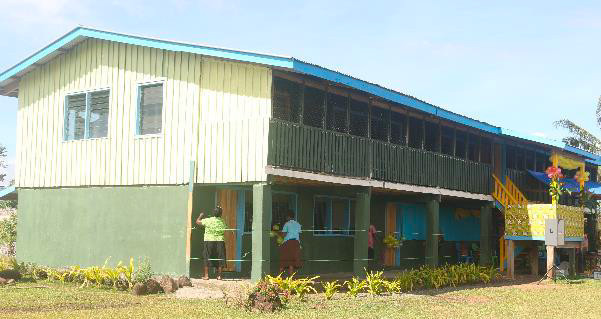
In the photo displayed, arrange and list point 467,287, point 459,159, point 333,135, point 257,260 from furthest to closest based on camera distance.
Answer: point 459,159 → point 467,287 → point 333,135 → point 257,260

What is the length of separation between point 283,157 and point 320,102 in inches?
101

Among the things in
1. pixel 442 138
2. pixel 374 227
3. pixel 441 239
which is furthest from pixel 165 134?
pixel 441 239

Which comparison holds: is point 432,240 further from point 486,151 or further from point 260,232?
point 260,232

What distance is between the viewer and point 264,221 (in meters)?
13.9

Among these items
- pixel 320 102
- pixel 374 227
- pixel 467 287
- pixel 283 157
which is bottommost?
pixel 467 287

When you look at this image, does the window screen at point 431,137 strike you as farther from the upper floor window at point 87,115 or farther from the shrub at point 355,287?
the upper floor window at point 87,115

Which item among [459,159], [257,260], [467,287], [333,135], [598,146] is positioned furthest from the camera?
[598,146]

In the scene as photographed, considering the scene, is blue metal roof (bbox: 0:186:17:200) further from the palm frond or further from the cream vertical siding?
the palm frond

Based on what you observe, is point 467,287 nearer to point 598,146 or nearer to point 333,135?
point 333,135

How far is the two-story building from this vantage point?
14586 mm

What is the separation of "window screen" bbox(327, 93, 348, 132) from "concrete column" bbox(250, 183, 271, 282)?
3.22m

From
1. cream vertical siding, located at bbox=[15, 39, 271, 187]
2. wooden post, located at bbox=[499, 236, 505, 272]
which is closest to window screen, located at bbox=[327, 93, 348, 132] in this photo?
cream vertical siding, located at bbox=[15, 39, 271, 187]

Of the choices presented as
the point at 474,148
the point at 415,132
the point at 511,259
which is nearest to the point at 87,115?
the point at 415,132

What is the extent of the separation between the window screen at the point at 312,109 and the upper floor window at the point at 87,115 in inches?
200
